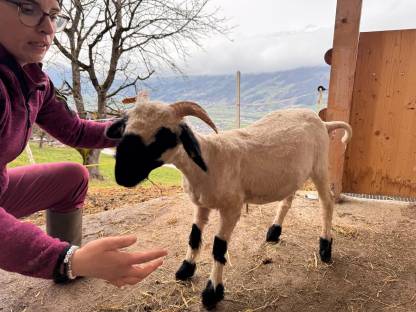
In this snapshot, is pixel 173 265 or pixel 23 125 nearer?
pixel 23 125

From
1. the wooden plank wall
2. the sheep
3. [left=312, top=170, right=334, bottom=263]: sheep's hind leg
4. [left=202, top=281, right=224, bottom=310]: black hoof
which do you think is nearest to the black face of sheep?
the sheep

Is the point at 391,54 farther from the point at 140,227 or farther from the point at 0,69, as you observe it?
the point at 0,69

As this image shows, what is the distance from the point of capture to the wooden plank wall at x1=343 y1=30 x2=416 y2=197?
445 centimetres

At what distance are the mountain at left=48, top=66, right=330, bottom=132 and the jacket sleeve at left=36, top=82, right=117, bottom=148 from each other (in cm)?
55

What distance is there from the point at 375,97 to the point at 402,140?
0.71 meters

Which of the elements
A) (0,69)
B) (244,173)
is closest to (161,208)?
(244,173)

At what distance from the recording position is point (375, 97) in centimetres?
463

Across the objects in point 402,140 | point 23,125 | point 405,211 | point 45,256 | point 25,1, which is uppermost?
point 25,1

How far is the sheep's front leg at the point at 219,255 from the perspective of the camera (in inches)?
102

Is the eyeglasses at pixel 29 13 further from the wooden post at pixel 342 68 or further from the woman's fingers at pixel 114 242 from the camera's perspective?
the wooden post at pixel 342 68

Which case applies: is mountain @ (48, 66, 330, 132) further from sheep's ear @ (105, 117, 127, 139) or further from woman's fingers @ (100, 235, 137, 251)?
woman's fingers @ (100, 235, 137, 251)

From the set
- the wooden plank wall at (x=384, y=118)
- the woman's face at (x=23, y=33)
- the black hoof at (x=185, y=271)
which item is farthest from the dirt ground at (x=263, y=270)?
the woman's face at (x=23, y=33)

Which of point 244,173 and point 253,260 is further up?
point 244,173

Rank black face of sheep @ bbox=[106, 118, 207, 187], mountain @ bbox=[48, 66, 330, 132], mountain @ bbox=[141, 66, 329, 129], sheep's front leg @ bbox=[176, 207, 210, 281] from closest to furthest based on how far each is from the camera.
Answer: black face of sheep @ bbox=[106, 118, 207, 187]
sheep's front leg @ bbox=[176, 207, 210, 281]
mountain @ bbox=[48, 66, 330, 132]
mountain @ bbox=[141, 66, 329, 129]
